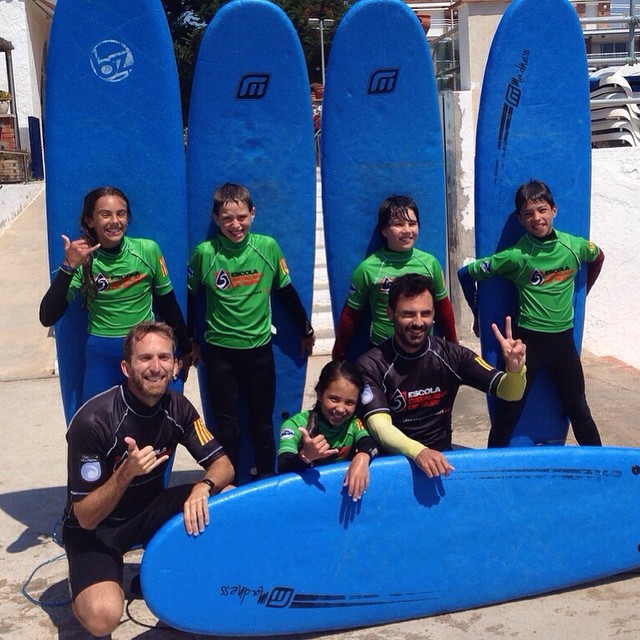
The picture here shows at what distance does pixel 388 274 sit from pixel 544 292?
2.17ft

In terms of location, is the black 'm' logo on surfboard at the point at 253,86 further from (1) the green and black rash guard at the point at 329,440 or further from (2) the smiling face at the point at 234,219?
(1) the green and black rash guard at the point at 329,440

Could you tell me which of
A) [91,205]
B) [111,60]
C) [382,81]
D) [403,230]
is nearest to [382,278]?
[403,230]

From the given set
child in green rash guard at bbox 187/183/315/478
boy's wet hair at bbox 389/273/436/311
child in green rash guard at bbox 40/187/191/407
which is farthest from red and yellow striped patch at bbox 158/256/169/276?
boy's wet hair at bbox 389/273/436/311

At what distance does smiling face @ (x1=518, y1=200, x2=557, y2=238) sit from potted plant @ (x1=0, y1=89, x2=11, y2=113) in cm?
926

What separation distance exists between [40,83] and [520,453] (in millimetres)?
11611

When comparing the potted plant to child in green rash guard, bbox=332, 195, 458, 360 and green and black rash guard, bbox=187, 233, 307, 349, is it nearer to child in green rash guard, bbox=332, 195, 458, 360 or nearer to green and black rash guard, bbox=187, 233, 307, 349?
green and black rash guard, bbox=187, 233, 307, 349

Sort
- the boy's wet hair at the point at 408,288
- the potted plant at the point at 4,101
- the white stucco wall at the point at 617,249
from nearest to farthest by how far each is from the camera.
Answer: the boy's wet hair at the point at 408,288
the white stucco wall at the point at 617,249
the potted plant at the point at 4,101

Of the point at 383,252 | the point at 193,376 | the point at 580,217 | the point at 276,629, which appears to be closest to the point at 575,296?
the point at 580,217

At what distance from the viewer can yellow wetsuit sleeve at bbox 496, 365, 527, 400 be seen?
9.45 ft

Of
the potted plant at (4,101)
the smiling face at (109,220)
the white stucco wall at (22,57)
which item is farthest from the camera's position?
the white stucco wall at (22,57)

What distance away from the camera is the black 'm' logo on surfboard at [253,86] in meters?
3.61

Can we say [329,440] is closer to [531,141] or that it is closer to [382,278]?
[382,278]

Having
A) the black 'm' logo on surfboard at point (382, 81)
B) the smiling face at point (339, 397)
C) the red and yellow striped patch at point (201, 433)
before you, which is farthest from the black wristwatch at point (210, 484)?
the black 'm' logo on surfboard at point (382, 81)

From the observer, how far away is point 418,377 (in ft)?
9.73
